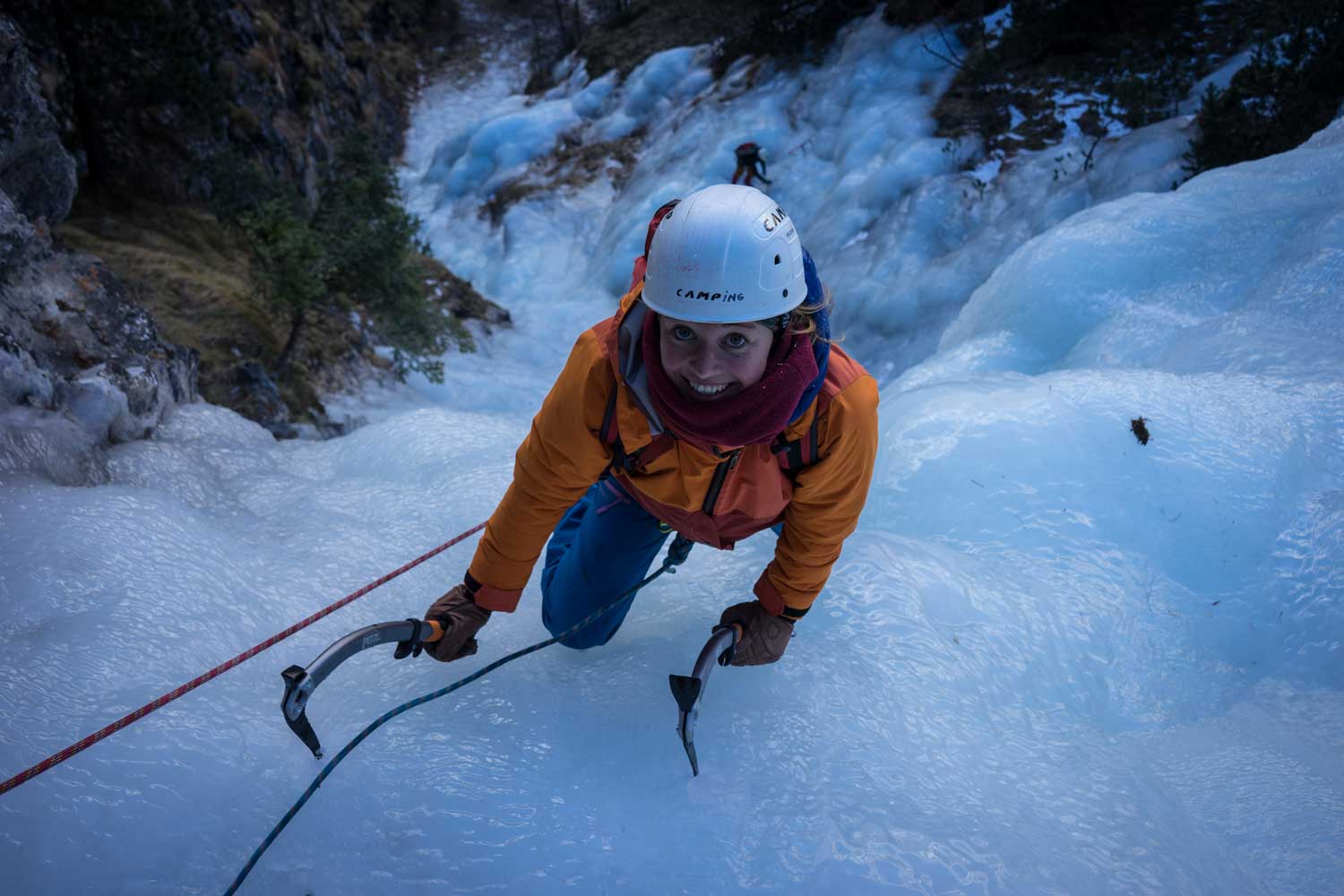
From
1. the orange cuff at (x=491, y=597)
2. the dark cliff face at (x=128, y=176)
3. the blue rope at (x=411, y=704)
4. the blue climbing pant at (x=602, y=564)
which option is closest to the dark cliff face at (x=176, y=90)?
the dark cliff face at (x=128, y=176)

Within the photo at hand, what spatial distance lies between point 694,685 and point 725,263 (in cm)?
91

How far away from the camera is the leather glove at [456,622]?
1.89 metres

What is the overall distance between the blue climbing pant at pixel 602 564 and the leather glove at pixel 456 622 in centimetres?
34

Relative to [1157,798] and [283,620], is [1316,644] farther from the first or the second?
[283,620]

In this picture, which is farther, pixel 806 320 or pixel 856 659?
pixel 856 659

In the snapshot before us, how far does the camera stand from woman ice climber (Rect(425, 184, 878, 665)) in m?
1.52

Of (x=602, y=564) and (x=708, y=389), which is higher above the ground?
(x=708, y=389)

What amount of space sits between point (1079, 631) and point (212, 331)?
261 inches

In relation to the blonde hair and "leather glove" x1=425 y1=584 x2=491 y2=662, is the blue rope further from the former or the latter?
the blonde hair

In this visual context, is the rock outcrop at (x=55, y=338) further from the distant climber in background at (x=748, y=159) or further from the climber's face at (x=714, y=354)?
the distant climber in background at (x=748, y=159)

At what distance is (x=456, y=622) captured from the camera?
1.89m

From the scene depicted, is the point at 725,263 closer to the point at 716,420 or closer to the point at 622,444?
the point at 716,420

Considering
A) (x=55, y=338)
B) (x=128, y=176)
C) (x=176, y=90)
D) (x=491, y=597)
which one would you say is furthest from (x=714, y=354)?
(x=176, y=90)

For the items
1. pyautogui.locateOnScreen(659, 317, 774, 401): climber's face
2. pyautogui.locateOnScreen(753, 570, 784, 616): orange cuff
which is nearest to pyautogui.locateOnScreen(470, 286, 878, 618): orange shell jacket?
pyautogui.locateOnScreen(753, 570, 784, 616): orange cuff
